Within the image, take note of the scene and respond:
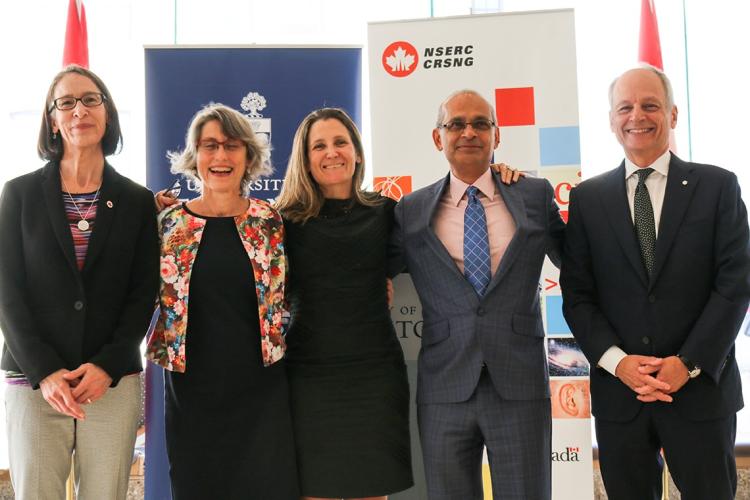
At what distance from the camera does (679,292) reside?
2.32 metres

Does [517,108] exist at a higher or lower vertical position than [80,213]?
higher

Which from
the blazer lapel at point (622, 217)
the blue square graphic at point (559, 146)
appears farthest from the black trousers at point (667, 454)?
the blue square graphic at point (559, 146)

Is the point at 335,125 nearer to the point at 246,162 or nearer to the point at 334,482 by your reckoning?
the point at 246,162

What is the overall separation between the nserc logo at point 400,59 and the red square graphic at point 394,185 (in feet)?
1.65

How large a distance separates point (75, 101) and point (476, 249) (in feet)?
4.68

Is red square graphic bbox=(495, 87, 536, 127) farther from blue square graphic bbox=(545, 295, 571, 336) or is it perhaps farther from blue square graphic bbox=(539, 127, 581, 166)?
blue square graphic bbox=(545, 295, 571, 336)

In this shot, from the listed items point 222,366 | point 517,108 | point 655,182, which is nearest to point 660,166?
point 655,182

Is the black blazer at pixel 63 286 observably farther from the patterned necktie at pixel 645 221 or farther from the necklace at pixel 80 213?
the patterned necktie at pixel 645 221

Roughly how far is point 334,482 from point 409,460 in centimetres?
29

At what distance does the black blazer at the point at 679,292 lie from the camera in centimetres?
226

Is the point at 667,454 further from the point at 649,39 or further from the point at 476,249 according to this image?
→ the point at 649,39

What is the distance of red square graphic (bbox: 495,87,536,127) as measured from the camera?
3445 millimetres

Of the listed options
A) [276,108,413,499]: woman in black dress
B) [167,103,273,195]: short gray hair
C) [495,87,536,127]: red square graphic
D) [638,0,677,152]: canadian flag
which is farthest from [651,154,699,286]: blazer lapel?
[638,0,677,152]: canadian flag

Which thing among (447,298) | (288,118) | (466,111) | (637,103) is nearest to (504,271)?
(447,298)
